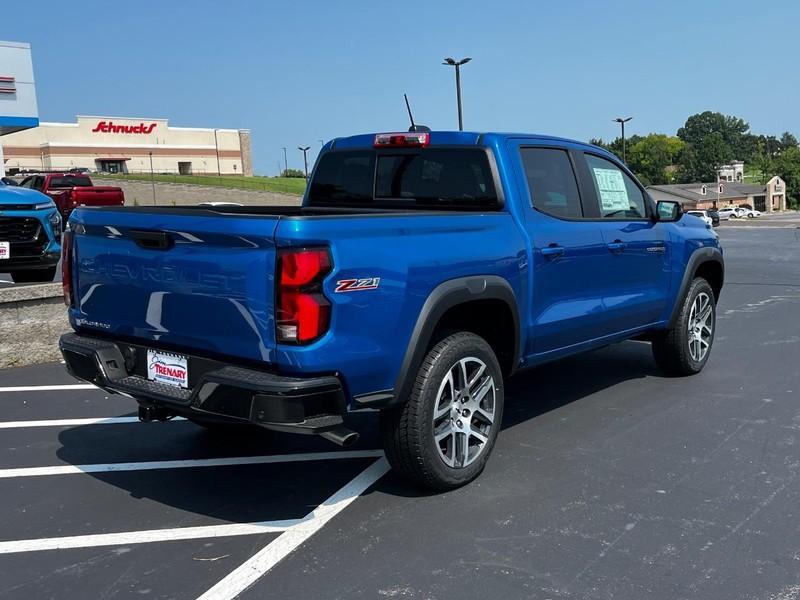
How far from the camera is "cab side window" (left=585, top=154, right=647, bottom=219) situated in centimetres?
546

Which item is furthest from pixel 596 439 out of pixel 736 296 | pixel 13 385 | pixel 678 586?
pixel 736 296

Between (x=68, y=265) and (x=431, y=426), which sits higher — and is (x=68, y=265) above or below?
above

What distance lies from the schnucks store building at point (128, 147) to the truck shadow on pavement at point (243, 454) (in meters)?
69.5

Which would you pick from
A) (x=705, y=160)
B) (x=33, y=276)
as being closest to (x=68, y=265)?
(x=33, y=276)

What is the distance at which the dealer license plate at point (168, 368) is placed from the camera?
3672mm

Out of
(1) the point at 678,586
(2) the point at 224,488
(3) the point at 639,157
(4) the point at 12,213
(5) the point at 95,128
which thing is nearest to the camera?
(1) the point at 678,586

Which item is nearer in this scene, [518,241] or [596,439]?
[518,241]

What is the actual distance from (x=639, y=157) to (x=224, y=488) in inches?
6699

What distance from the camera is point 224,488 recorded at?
14.0 ft

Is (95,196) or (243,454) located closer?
(243,454)

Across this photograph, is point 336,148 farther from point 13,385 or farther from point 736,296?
point 736,296

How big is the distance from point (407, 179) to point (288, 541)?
2458 mm

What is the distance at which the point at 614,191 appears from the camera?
562 cm

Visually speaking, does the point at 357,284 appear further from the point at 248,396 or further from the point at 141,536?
the point at 141,536
